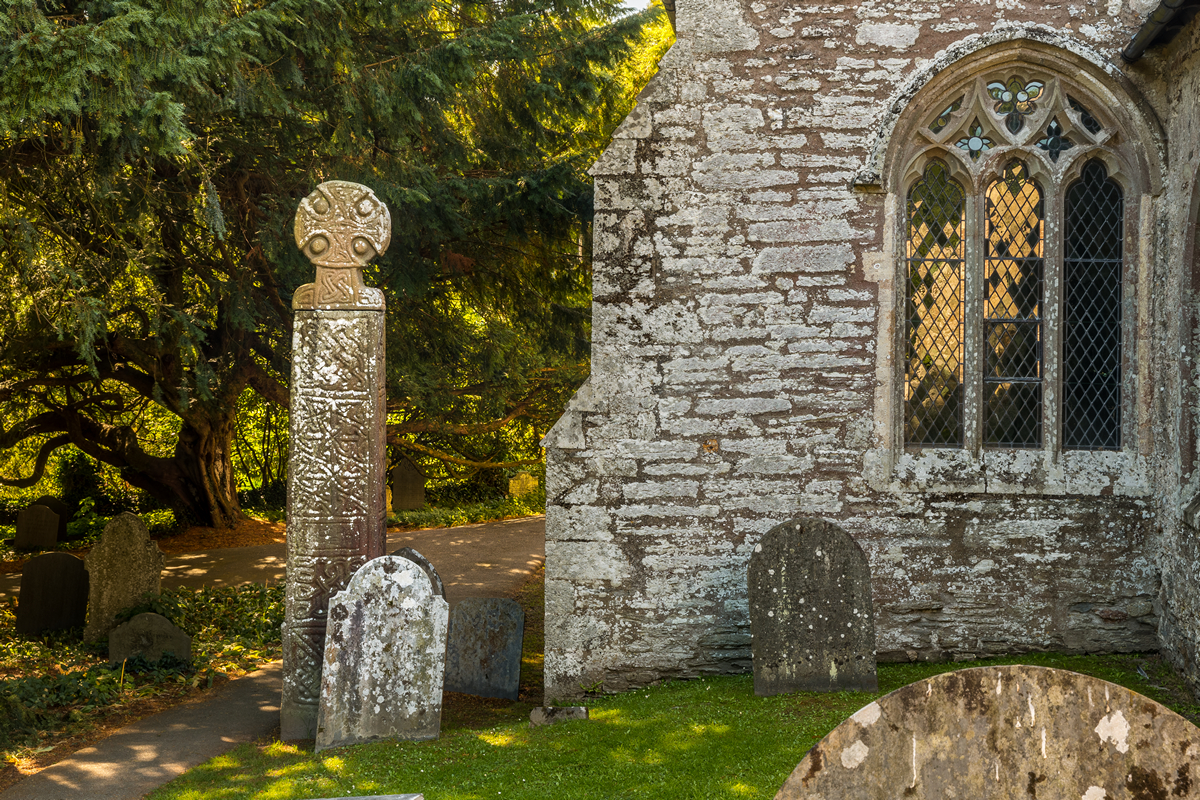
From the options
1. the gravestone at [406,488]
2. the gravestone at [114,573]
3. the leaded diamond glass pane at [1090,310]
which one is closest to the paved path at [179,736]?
the gravestone at [114,573]

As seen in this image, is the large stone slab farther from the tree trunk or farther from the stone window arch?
the tree trunk

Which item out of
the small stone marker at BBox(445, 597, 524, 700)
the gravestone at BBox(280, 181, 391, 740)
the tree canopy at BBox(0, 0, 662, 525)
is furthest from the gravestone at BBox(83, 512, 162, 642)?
the gravestone at BBox(280, 181, 391, 740)

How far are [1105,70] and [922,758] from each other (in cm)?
566

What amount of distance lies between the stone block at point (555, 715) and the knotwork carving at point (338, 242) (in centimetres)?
280

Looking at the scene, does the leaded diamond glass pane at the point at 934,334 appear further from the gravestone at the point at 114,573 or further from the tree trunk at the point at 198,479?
the tree trunk at the point at 198,479

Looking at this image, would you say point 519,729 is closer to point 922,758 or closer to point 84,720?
point 84,720

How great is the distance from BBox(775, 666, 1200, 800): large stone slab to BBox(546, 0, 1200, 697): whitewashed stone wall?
4117mm

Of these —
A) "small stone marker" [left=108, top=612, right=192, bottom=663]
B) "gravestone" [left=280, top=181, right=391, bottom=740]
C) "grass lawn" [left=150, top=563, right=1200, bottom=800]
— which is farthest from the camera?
"small stone marker" [left=108, top=612, right=192, bottom=663]

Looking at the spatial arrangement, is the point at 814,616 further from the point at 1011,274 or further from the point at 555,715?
the point at 1011,274

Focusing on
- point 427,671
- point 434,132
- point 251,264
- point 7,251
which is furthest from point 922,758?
point 251,264

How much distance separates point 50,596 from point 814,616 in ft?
25.2

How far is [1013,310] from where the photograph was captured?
6.34 metres

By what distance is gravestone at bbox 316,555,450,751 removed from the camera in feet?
17.1

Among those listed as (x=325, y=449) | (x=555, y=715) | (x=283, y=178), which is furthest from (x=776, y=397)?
(x=283, y=178)
